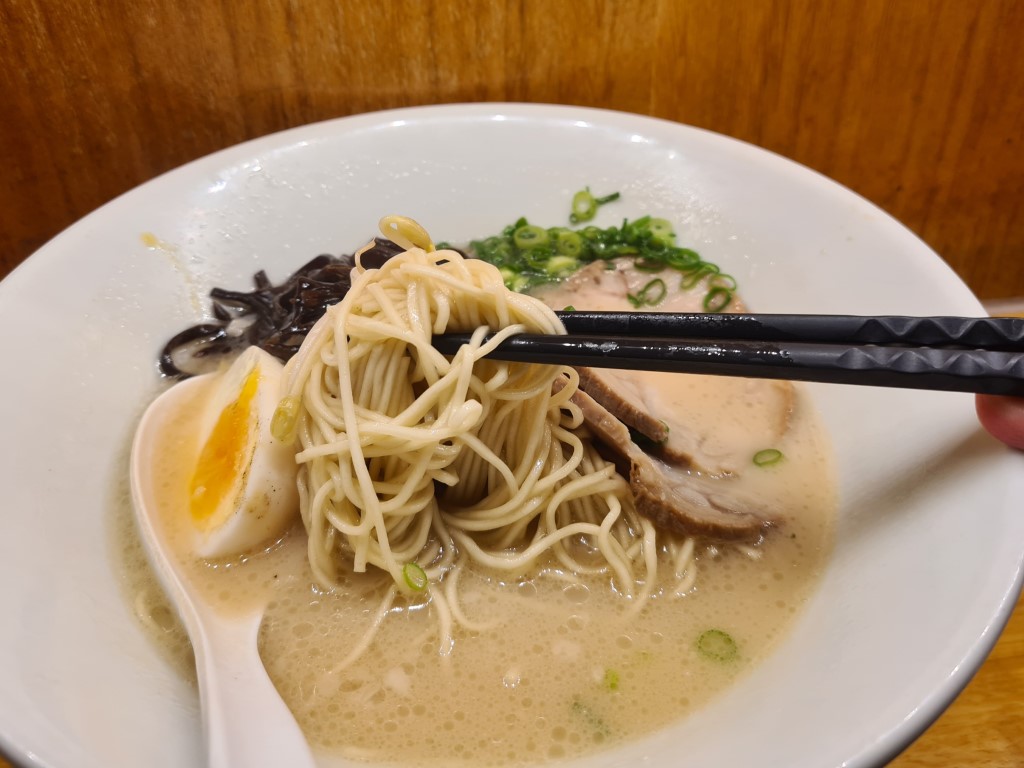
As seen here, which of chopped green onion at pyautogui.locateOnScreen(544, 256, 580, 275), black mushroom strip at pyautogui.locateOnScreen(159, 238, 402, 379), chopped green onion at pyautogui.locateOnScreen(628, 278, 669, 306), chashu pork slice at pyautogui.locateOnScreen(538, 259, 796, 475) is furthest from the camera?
chopped green onion at pyautogui.locateOnScreen(544, 256, 580, 275)

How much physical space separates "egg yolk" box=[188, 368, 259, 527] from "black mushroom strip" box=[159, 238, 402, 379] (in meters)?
0.29

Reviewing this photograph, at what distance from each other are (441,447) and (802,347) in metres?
0.75

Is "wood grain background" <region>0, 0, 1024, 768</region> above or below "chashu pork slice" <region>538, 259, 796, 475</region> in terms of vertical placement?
above

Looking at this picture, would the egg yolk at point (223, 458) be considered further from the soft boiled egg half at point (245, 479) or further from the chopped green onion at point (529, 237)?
the chopped green onion at point (529, 237)

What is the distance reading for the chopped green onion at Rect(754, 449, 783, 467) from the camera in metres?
1.85

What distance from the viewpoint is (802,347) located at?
52.2 inches

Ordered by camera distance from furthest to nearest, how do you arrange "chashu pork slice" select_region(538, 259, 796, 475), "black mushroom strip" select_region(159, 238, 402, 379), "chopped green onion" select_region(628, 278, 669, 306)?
"chopped green onion" select_region(628, 278, 669, 306) < "black mushroom strip" select_region(159, 238, 402, 379) < "chashu pork slice" select_region(538, 259, 796, 475)

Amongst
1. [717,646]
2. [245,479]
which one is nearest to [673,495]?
[717,646]

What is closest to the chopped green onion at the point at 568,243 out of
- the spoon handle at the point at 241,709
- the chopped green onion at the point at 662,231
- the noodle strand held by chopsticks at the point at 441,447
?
the chopped green onion at the point at 662,231

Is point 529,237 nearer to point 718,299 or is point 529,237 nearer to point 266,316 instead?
point 718,299

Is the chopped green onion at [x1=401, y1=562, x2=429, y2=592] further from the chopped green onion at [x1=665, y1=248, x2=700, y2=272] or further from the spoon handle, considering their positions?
the chopped green onion at [x1=665, y1=248, x2=700, y2=272]

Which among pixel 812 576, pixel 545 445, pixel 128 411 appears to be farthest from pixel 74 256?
pixel 812 576

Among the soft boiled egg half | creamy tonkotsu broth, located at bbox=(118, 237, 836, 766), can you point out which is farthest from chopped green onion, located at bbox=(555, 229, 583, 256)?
the soft boiled egg half

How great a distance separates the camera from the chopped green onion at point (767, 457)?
6.08 ft
